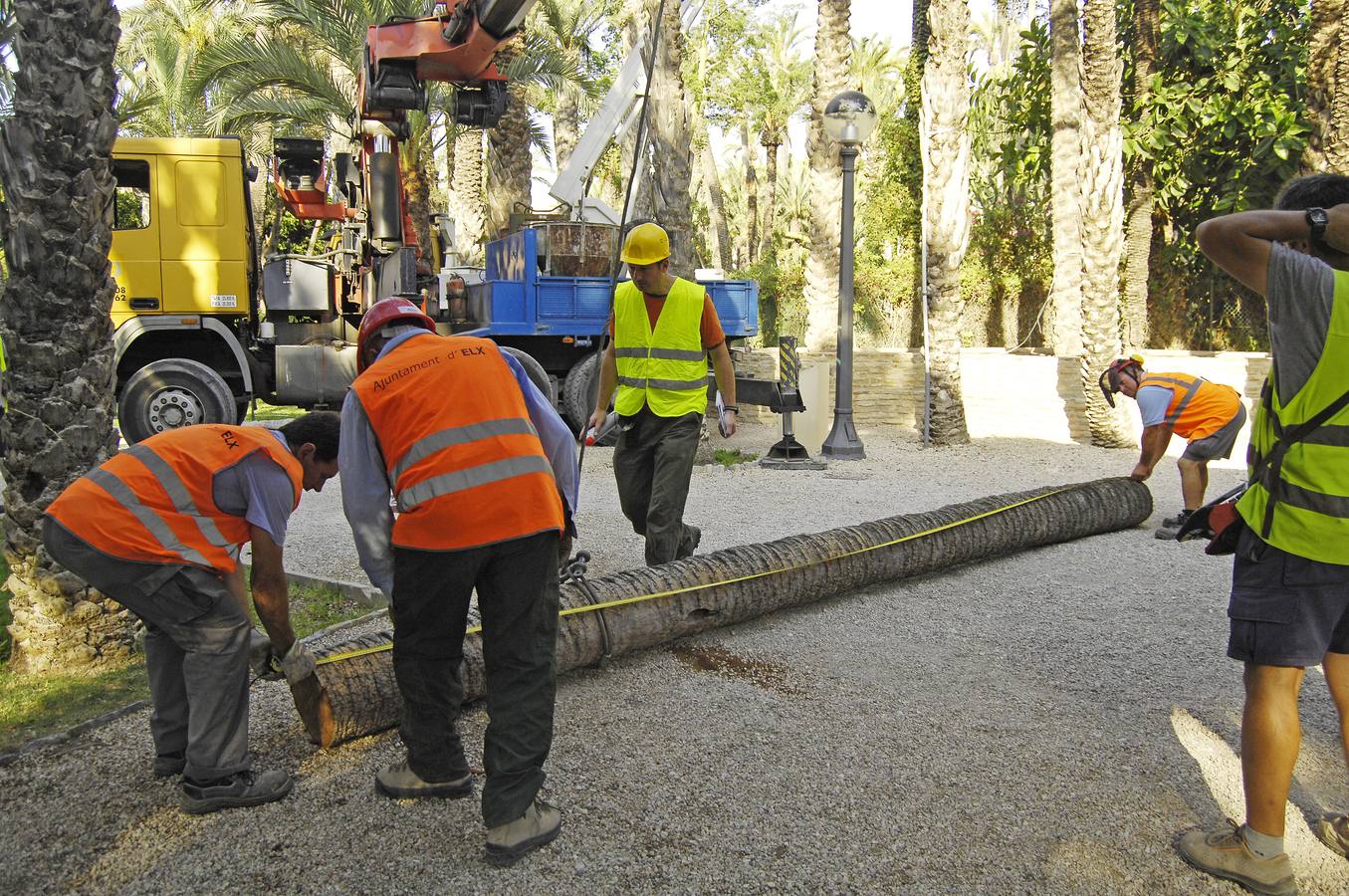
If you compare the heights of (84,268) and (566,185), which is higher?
(566,185)

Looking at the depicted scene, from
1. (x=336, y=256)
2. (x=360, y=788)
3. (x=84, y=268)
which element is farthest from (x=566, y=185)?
(x=360, y=788)

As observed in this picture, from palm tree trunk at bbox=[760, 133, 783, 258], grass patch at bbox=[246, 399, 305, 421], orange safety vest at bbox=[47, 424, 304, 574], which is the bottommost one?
grass patch at bbox=[246, 399, 305, 421]

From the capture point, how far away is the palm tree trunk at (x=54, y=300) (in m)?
4.29

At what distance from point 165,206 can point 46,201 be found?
6.42 metres

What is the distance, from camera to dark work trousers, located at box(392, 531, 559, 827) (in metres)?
2.96

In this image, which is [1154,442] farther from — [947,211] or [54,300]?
[54,300]

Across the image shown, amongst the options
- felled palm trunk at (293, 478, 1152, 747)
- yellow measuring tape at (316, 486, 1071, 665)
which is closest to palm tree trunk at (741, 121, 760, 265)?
felled palm trunk at (293, 478, 1152, 747)

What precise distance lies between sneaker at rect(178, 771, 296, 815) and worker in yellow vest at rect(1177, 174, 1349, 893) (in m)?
2.68

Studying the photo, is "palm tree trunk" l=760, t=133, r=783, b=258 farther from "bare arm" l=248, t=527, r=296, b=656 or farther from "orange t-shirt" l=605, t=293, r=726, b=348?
"bare arm" l=248, t=527, r=296, b=656

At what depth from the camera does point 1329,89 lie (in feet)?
31.9

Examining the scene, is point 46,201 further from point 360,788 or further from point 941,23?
point 941,23

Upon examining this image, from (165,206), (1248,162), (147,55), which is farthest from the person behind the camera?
(147,55)

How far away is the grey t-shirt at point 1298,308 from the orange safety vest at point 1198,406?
447cm

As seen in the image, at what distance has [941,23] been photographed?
12.4m
